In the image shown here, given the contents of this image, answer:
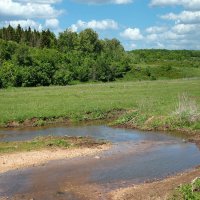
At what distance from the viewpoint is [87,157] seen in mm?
22281

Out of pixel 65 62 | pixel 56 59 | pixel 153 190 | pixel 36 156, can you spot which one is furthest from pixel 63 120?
pixel 65 62

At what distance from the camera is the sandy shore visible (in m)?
20.5

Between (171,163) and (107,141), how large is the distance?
6.33 m

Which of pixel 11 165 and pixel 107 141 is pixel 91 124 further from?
pixel 11 165

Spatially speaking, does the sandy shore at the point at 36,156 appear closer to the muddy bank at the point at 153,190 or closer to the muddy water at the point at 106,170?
the muddy water at the point at 106,170

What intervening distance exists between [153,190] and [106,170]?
4.30m

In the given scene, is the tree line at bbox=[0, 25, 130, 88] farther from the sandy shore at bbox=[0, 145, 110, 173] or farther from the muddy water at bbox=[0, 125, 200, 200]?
the sandy shore at bbox=[0, 145, 110, 173]

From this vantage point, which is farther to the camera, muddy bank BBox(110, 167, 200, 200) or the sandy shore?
the sandy shore

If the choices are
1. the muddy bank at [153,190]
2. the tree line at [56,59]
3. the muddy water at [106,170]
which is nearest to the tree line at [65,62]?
the tree line at [56,59]

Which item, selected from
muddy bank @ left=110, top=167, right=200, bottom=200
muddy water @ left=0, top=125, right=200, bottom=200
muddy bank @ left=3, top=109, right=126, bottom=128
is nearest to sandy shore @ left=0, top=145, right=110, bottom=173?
muddy water @ left=0, top=125, right=200, bottom=200

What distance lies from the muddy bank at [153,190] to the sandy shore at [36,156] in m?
5.78

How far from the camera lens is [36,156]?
22062 mm

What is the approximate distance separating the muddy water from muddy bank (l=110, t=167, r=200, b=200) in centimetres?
71

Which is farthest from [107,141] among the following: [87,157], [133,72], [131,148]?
[133,72]
